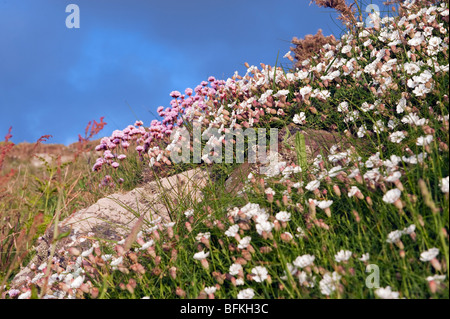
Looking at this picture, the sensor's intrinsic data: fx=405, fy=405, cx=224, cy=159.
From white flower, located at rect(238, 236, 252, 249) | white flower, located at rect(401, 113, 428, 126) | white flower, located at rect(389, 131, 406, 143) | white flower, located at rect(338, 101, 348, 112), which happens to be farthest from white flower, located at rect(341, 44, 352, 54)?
white flower, located at rect(238, 236, 252, 249)

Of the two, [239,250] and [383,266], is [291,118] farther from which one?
[383,266]

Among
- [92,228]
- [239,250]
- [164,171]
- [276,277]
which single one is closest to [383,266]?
[276,277]

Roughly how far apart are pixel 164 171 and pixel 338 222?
10.9 ft

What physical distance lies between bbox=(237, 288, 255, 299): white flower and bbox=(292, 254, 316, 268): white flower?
34 centimetres

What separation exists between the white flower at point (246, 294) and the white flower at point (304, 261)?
337 mm

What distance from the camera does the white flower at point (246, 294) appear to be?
263 cm

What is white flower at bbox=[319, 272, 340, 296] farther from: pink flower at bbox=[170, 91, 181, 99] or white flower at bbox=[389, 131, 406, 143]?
pink flower at bbox=[170, 91, 181, 99]

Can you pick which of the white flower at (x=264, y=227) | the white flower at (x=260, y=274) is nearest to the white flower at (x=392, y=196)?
the white flower at (x=264, y=227)

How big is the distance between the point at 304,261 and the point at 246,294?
44 centimetres

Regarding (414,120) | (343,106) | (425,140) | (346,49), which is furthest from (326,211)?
(346,49)

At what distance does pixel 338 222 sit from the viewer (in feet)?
10.4

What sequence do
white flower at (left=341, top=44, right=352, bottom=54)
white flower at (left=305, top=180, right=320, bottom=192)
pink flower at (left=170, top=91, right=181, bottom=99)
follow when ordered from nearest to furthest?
white flower at (left=305, top=180, right=320, bottom=192) < white flower at (left=341, top=44, right=352, bottom=54) < pink flower at (left=170, top=91, right=181, bottom=99)

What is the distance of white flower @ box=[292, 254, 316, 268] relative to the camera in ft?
8.56

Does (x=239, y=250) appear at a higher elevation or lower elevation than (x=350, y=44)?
lower
